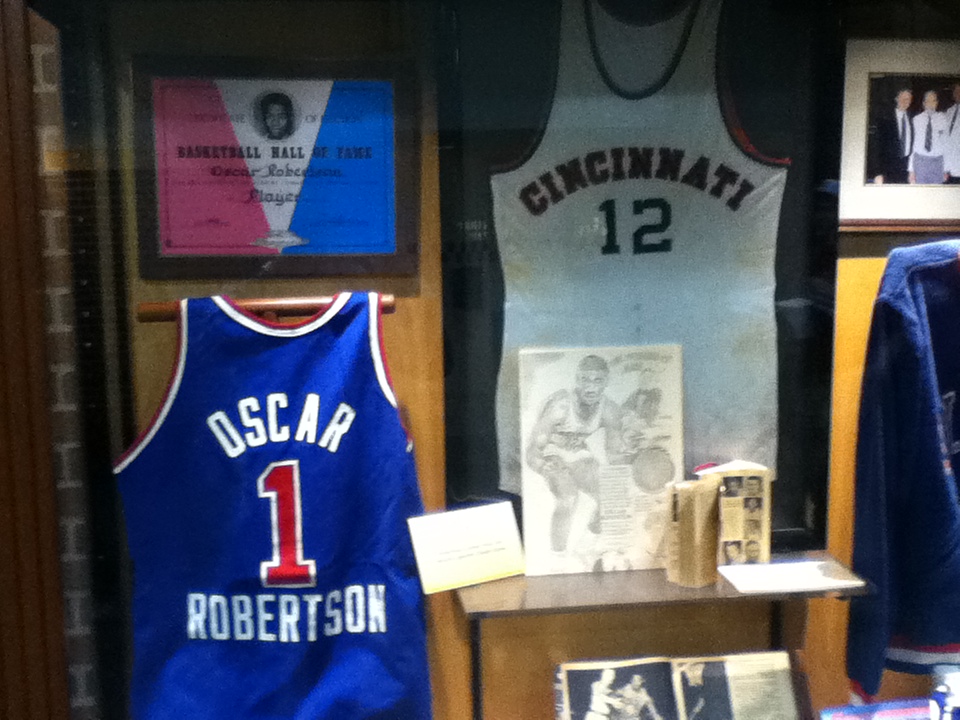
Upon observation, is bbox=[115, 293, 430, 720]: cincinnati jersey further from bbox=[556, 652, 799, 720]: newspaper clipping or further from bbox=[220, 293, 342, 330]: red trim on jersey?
bbox=[556, 652, 799, 720]: newspaper clipping

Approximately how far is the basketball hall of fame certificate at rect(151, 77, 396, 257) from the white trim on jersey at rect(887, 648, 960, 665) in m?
1.02

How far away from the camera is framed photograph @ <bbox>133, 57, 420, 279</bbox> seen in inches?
45.8

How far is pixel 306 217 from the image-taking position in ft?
3.91

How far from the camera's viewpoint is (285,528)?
3.82 feet

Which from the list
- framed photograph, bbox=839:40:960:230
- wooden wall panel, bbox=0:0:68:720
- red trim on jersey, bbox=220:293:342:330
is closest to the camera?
wooden wall panel, bbox=0:0:68:720

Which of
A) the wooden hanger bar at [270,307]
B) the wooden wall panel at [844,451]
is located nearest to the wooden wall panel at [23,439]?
the wooden hanger bar at [270,307]

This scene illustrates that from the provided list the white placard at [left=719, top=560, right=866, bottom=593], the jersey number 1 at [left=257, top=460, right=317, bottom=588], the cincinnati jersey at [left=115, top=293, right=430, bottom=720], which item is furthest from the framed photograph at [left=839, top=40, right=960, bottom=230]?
the jersey number 1 at [left=257, top=460, right=317, bottom=588]

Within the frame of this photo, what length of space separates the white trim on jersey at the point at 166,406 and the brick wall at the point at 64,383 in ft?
0.29

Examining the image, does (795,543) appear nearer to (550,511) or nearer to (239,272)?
(550,511)

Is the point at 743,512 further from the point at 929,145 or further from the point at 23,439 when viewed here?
the point at 23,439

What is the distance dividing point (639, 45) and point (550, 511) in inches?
27.3

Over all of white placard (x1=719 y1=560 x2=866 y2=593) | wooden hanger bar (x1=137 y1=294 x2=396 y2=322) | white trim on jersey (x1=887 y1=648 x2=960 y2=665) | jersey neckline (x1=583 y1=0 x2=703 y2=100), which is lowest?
white trim on jersey (x1=887 y1=648 x2=960 y2=665)

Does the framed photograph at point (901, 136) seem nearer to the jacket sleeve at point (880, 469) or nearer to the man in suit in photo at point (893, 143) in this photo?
the man in suit in photo at point (893, 143)

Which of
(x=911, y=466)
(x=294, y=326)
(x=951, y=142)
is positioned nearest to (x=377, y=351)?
(x=294, y=326)
